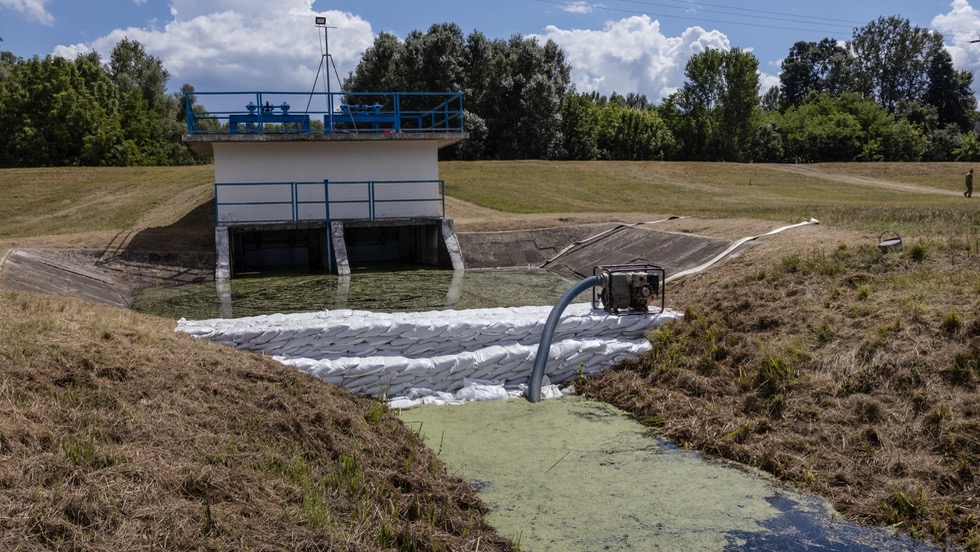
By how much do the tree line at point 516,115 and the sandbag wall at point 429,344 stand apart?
123 ft

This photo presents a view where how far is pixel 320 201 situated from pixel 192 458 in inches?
578

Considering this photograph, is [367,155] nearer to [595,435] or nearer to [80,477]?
[595,435]

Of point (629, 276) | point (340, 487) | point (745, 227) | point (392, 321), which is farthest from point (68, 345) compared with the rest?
point (745, 227)

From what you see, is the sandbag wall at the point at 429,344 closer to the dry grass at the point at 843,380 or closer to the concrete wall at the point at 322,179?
the dry grass at the point at 843,380

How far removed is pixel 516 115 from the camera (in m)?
49.8

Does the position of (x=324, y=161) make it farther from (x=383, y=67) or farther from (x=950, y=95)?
(x=950, y=95)

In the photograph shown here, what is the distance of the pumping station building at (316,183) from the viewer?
19.2 metres

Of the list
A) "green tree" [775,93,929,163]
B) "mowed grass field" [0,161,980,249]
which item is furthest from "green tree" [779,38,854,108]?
"mowed grass field" [0,161,980,249]

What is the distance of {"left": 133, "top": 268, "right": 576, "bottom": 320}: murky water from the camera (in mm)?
13589

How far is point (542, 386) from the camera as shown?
32.0ft

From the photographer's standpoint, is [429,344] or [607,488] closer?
[607,488]

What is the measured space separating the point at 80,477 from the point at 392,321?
4.87m

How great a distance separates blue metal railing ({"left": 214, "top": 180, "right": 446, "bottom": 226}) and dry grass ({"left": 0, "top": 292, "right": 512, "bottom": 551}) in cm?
1153

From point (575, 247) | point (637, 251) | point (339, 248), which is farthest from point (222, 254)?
point (637, 251)
